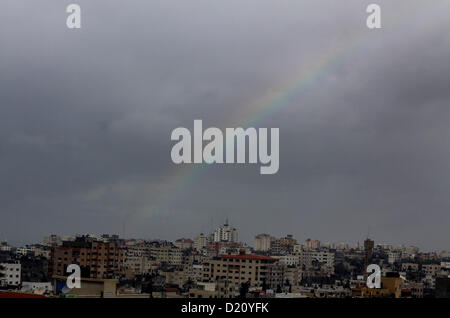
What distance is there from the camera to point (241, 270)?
2728 cm

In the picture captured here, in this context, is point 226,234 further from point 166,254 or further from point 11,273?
point 11,273

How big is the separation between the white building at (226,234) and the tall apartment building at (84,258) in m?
19.5

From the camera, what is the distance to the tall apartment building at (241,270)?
2698 centimetres

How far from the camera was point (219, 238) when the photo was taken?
158 ft

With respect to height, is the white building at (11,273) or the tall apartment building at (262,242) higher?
the tall apartment building at (262,242)

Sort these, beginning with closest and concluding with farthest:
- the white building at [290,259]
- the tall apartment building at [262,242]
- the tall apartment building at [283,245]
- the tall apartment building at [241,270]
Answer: the tall apartment building at [241,270], the white building at [290,259], the tall apartment building at [283,245], the tall apartment building at [262,242]

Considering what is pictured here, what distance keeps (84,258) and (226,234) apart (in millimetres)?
22147

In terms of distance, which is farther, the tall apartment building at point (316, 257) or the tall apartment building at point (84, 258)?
the tall apartment building at point (316, 257)

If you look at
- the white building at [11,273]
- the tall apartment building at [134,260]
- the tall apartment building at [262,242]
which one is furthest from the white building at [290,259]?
the white building at [11,273]

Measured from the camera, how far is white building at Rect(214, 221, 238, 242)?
47688 millimetres

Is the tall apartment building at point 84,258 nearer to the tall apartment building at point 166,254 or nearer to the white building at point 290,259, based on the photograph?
the tall apartment building at point 166,254

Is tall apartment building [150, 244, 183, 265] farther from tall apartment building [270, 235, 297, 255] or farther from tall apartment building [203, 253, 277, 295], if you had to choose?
tall apartment building [203, 253, 277, 295]

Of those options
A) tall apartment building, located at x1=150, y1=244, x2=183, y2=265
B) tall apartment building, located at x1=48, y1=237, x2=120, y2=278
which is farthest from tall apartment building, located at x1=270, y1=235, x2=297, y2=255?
tall apartment building, located at x1=48, y1=237, x2=120, y2=278
